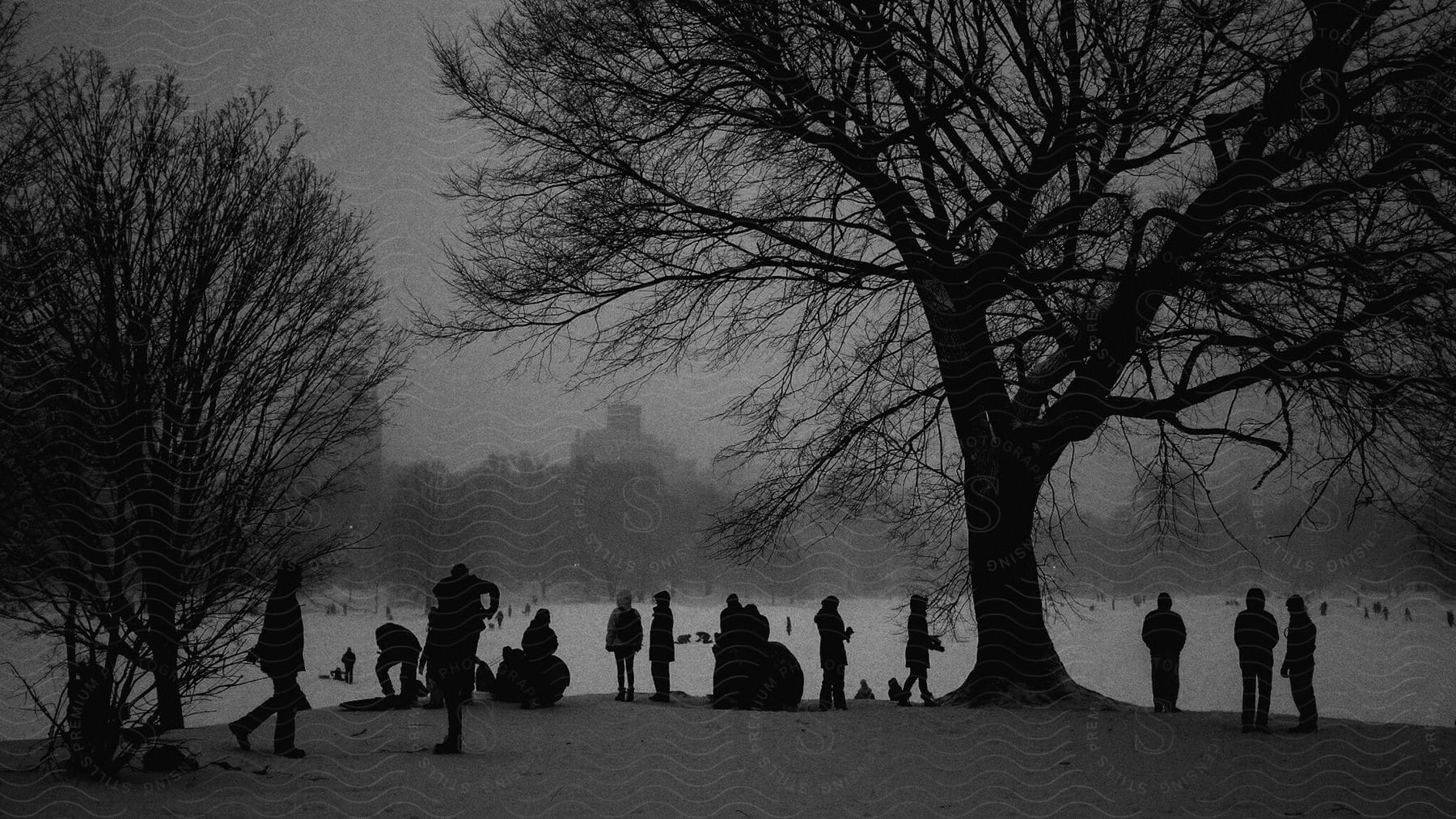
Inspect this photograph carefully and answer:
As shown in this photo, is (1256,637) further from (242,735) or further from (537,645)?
(242,735)

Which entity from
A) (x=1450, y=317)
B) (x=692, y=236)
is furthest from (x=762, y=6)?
(x=1450, y=317)

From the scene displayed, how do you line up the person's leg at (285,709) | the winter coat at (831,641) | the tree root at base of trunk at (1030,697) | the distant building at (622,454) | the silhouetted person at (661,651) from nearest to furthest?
the person's leg at (285,709) → the tree root at base of trunk at (1030,697) → the winter coat at (831,641) → the silhouetted person at (661,651) → the distant building at (622,454)

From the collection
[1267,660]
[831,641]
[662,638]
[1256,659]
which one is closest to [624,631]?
[662,638]

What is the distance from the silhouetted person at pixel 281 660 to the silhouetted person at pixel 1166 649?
10.0 meters

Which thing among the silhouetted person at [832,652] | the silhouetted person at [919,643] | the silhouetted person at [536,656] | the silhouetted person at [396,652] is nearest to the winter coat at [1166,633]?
the silhouetted person at [919,643]

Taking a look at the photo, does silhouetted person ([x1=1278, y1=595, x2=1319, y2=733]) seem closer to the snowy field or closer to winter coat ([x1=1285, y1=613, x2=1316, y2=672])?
winter coat ([x1=1285, y1=613, x2=1316, y2=672])

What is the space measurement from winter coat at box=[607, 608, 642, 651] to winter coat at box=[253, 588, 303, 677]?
5593 millimetres

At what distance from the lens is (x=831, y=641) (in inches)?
457

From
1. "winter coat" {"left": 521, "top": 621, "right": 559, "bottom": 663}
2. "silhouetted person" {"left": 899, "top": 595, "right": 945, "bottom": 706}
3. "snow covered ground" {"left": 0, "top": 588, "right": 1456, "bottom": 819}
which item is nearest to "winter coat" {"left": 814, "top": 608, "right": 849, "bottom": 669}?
"snow covered ground" {"left": 0, "top": 588, "right": 1456, "bottom": 819}

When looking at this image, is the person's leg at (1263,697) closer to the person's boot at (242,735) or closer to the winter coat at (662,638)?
the winter coat at (662,638)

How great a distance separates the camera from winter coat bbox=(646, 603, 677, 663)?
489 inches

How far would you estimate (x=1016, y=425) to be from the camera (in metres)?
11.1

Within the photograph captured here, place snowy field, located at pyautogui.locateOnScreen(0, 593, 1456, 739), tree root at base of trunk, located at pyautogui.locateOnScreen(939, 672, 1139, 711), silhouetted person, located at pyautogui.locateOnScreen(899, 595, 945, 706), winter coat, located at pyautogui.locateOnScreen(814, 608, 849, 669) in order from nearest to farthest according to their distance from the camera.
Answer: tree root at base of trunk, located at pyautogui.locateOnScreen(939, 672, 1139, 711) → winter coat, located at pyautogui.locateOnScreen(814, 608, 849, 669) → silhouetted person, located at pyautogui.locateOnScreen(899, 595, 945, 706) → snowy field, located at pyautogui.locateOnScreen(0, 593, 1456, 739)

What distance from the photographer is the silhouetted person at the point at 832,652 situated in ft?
37.9
